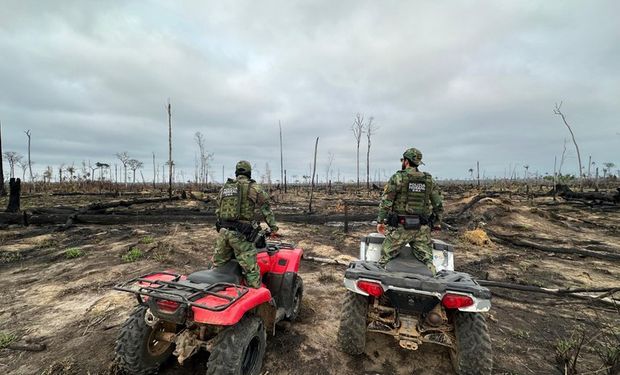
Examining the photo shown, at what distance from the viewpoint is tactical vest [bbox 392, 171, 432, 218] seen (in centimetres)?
351

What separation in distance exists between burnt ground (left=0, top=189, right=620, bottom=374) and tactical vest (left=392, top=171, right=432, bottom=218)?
169 centimetres

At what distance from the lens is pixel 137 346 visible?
2457 millimetres

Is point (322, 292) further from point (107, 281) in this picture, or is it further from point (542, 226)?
point (542, 226)

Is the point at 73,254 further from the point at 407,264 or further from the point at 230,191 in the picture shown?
the point at 407,264

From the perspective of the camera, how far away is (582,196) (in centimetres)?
1866

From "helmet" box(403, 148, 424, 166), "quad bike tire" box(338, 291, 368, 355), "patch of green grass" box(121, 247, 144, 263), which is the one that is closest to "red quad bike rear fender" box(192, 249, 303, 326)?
"quad bike tire" box(338, 291, 368, 355)

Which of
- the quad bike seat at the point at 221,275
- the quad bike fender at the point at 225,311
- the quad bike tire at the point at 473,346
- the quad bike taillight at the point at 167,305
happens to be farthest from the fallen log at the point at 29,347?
the quad bike tire at the point at 473,346

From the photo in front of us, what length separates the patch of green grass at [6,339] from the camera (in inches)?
129

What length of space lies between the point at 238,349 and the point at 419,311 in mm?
1670

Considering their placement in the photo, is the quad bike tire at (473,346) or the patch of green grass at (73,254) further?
the patch of green grass at (73,254)

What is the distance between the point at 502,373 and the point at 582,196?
22.8 m

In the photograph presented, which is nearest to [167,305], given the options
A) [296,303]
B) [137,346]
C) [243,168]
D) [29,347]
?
[137,346]

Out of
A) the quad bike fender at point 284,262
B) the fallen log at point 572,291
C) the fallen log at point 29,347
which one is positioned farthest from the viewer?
Result: the fallen log at point 572,291

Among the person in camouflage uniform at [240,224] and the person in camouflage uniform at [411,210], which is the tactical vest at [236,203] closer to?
the person in camouflage uniform at [240,224]
